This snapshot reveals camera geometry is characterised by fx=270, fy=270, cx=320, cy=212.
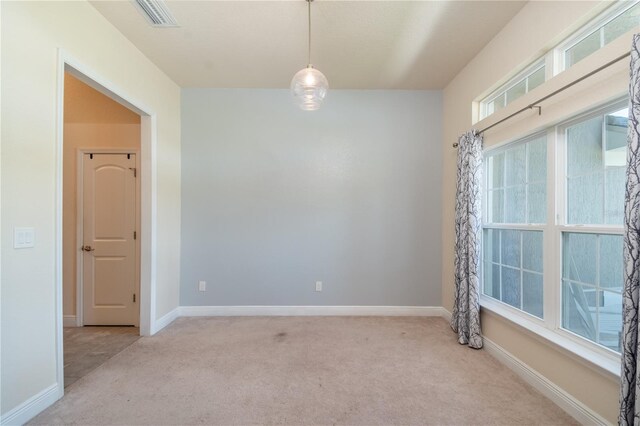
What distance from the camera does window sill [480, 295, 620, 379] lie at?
158 centimetres

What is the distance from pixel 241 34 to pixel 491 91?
250 cm

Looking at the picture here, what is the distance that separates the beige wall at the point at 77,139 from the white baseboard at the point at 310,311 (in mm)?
1366

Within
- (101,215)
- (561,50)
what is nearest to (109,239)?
(101,215)

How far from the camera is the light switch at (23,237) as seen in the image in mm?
1655

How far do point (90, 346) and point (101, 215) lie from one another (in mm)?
1474

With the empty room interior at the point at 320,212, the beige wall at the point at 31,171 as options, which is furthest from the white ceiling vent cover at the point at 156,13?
the beige wall at the point at 31,171

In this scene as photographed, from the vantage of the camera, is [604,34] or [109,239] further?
[109,239]

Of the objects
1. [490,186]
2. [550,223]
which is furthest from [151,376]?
[490,186]

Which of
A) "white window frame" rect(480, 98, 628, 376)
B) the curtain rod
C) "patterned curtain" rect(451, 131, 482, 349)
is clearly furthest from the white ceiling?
"white window frame" rect(480, 98, 628, 376)

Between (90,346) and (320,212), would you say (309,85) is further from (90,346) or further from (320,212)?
(90,346)

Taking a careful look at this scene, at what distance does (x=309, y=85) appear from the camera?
6.71 ft

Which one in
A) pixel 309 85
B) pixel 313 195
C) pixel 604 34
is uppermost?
pixel 604 34

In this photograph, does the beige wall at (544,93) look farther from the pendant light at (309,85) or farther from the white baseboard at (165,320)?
the white baseboard at (165,320)

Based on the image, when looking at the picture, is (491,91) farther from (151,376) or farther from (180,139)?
(151,376)
